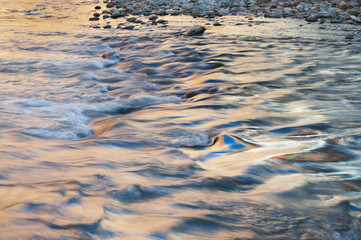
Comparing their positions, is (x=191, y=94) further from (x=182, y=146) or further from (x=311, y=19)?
(x=311, y=19)

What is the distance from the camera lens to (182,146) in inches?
133

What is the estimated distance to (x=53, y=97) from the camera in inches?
208

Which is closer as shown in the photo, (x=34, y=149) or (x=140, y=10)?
(x=34, y=149)

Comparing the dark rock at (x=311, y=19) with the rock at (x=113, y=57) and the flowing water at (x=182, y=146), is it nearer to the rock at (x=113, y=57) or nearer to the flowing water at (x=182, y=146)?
the flowing water at (x=182, y=146)

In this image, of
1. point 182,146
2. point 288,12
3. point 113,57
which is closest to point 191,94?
point 182,146

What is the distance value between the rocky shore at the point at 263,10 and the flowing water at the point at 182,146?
724cm

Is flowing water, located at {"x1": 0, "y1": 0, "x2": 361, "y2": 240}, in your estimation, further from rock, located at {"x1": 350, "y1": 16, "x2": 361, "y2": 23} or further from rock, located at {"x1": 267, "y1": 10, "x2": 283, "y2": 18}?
rock, located at {"x1": 267, "y1": 10, "x2": 283, "y2": 18}

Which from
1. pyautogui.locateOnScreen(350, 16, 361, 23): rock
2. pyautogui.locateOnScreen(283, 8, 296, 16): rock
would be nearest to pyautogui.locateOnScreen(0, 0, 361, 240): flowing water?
pyautogui.locateOnScreen(350, 16, 361, 23): rock

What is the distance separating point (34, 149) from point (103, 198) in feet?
4.24

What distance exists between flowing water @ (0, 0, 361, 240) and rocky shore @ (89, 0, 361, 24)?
7.24 meters

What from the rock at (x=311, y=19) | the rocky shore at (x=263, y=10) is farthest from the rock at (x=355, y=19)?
the rock at (x=311, y=19)

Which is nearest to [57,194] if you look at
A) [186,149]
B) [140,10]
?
[186,149]

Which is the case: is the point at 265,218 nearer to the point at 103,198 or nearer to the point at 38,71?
the point at 103,198

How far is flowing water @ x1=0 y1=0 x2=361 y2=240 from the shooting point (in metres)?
2.01
